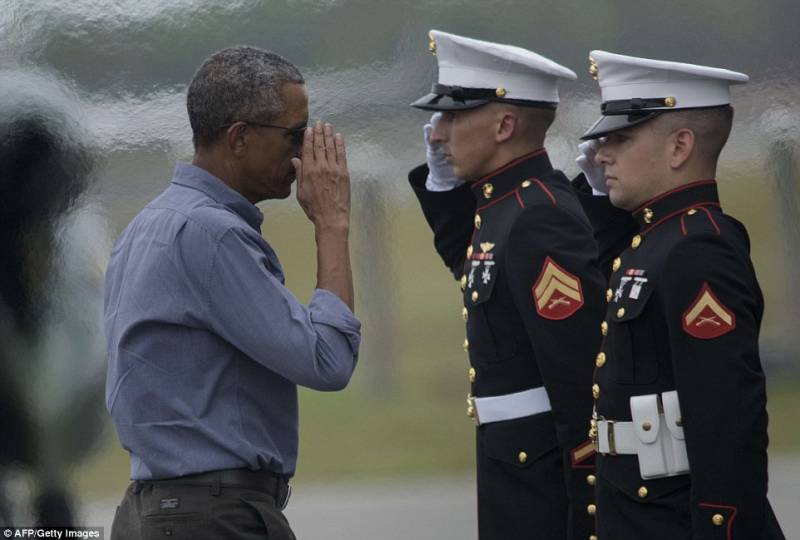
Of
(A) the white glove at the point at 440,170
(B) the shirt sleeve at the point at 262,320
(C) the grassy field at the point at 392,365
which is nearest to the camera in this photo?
(B) the shirt sleeve at the point at 262,320

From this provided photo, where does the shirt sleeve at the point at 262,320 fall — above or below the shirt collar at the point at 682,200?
below

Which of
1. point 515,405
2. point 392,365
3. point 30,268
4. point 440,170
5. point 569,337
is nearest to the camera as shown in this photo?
point 569,337

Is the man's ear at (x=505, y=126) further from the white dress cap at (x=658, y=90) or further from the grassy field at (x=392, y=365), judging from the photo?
the grassy field at (x=392, y=365)

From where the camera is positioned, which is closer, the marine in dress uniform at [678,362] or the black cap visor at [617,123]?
the marine in dress uniform at [678,362]

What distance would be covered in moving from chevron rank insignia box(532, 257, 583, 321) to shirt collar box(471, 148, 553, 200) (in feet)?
0.88

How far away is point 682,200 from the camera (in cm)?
209

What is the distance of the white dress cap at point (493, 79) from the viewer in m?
2.60

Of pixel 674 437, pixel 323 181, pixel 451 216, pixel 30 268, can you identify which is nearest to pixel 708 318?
pixel 674 437

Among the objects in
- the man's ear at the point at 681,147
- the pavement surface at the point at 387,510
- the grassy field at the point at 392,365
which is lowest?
the pavement surface at the point at 387,510

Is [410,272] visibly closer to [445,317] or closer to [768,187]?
[445,317]

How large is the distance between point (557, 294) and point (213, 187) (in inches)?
28.7

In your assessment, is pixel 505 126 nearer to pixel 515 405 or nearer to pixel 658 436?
pixel 515 405

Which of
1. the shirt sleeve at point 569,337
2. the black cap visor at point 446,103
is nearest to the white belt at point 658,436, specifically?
the shirt sleeve at point 569,337

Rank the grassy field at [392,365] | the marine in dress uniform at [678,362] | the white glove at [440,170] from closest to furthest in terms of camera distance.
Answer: the marine in dress uniform at [678,362] → the white glove at [440,170] → the grassy field at [392,365]
